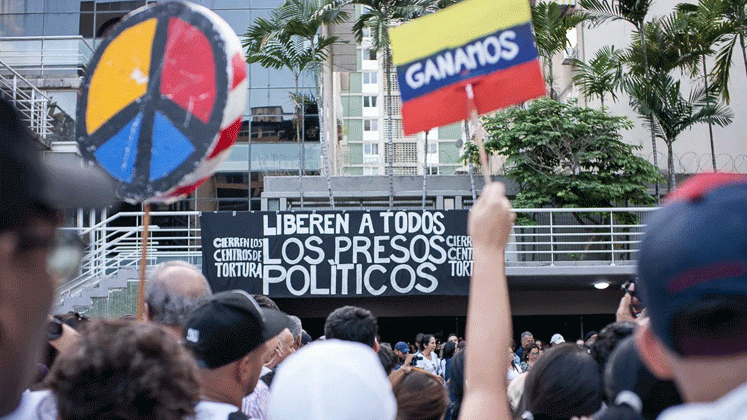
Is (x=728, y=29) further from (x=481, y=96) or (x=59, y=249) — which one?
(x=59, y=249)

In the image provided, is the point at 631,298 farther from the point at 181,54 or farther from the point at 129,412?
the point at 129,412

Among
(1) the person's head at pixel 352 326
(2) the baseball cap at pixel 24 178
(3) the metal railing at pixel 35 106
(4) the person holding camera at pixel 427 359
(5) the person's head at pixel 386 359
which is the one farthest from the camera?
(3) the metal railing at pixel 35 106

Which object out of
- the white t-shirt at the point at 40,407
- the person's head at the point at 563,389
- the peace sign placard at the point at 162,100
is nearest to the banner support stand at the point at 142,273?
the peace sign placard at the point at 162,100

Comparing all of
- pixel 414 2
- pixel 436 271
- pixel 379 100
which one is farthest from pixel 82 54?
pixel 379 100

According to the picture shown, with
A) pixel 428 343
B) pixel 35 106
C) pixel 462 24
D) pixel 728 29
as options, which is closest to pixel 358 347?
pixel 462 24

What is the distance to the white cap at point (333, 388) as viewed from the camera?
188 centimetres

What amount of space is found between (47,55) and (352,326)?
66.1 feet

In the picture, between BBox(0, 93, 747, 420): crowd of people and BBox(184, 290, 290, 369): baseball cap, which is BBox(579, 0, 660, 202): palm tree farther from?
BBox(184, 290, 290, 369): baseball cap

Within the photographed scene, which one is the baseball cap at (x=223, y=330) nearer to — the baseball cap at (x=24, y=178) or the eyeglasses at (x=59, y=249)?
the eyeglasses at (x=59, y=249)

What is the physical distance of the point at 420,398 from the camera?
3.37 metres

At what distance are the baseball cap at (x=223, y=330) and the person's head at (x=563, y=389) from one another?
952 mm

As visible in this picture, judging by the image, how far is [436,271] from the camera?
15.6m

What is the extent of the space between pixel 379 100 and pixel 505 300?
84562mm

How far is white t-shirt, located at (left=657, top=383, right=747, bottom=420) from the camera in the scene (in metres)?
1.13
